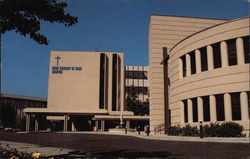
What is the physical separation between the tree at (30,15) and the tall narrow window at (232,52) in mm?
18318

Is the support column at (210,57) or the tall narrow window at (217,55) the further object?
the support column at (210,57)

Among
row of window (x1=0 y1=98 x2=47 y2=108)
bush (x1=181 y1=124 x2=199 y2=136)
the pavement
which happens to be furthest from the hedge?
row of window (x1=0 y1=98 x2=47 y2=108)

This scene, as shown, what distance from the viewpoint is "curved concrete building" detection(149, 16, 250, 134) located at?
71.9 ft

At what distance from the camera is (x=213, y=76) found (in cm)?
2397

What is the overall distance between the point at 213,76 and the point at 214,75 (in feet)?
0.46

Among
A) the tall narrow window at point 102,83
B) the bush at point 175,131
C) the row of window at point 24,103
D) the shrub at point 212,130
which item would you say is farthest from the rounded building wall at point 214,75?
the row of window at point 24,103

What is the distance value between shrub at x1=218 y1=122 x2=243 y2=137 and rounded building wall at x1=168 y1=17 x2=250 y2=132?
2.48 ft

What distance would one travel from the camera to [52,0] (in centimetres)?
732

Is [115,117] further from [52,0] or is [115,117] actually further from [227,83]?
[52,0]

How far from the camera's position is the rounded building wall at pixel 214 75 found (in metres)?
21.9

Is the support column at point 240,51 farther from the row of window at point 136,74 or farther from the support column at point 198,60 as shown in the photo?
the row of window at point 136,74

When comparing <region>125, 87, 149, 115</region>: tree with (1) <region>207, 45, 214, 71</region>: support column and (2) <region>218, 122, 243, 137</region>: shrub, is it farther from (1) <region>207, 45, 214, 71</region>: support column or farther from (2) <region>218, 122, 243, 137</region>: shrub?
(2) <region>218, 122, 243, 137</region>: shrub

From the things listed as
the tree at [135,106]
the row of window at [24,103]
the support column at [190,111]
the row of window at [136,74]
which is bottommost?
the support column at [190,111]

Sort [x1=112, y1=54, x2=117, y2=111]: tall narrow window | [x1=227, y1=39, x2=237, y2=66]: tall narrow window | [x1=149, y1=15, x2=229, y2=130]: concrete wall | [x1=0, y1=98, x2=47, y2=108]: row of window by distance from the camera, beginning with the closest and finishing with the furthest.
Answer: [x1=227, y1=39, x2=237, y2=66]: tall narrow window, [x1=149, y1=15, x2=229, y2=130]: concrete wall, [x1=112, y1=54, x2=117, y2=111]: tall narrow window, [x1=0, y1=98, x2=47, y2=108]: row of window
